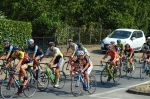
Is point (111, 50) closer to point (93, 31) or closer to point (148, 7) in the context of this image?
point (93, 31)

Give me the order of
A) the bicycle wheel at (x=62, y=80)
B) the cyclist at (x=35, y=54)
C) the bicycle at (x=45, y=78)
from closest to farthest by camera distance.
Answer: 1. the cyclist at (x=35, y=54)
2. the bicycle at (x=45, y=78)
3. the bicycle wheel at (x=62, y=80)

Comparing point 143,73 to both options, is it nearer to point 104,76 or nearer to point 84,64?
point 104,76

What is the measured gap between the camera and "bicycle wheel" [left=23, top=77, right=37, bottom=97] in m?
11.8

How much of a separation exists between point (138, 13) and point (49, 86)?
81.9 feet

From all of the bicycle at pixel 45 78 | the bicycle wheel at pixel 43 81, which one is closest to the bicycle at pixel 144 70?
the bicycle at pixel 45 78

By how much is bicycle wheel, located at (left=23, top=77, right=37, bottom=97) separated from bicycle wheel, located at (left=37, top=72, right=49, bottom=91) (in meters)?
0.69

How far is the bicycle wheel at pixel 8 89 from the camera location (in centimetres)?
1120

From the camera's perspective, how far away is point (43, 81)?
13.0 meters

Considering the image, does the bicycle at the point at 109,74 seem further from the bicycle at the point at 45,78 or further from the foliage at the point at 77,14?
the foliage at the point at 77,14

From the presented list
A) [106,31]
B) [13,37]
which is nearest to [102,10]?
[106,31]

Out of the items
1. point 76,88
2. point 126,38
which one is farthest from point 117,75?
point 126,38

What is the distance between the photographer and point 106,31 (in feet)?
111

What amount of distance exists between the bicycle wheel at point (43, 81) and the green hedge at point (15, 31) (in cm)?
961

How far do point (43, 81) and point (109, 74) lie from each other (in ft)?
10.1
